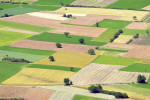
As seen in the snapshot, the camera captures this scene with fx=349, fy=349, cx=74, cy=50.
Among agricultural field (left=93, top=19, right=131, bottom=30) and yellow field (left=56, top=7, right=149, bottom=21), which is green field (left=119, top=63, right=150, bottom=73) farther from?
yellow field (left=56, top=7, right=149, bottom=21)

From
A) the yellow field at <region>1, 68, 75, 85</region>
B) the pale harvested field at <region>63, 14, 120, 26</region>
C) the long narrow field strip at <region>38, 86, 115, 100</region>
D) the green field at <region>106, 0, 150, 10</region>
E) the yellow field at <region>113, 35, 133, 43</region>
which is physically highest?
the green field at <region>106, 0, 150, 10</region>

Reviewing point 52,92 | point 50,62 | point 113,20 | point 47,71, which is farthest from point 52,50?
point 113,20

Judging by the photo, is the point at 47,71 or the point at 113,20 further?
the point at 113,20

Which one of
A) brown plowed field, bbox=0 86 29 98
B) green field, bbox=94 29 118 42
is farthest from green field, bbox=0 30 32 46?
brown plowed field, bbox=0 86 29 98

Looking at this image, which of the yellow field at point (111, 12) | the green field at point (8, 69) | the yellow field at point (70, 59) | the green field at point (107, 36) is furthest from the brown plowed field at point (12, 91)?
the yellow field at point (111, 12)

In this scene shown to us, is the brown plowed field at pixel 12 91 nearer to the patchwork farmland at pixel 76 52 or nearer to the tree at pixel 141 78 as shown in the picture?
the patchwork farmland at pixel 76 52

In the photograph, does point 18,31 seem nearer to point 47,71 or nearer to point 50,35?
point 50,35

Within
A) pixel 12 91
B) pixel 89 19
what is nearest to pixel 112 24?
pixel 89 19
